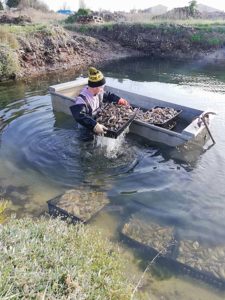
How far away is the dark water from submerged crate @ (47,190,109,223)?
18 centimetres

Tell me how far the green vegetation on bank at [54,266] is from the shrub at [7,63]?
458 inches

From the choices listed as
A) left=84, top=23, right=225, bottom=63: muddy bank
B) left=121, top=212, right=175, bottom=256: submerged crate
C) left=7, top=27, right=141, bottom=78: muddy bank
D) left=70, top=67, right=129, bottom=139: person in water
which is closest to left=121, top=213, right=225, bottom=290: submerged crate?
left=121, top=212, right=175, bottom=256: submerged crate

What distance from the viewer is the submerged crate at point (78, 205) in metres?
5.05

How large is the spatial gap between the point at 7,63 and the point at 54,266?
12.7 m

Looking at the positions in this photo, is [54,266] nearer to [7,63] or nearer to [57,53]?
[7,63]

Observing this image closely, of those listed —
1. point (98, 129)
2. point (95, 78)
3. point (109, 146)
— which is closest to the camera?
point (98, 129)

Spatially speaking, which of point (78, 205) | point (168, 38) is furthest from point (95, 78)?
point (168, 38)

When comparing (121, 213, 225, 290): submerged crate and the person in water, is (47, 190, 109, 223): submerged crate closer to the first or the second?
(121, 213, 225, 290): submerged crate

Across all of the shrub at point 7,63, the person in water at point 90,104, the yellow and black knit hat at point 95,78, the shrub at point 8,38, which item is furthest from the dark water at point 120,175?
the shrub at point 8,38

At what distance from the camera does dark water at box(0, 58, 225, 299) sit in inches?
202

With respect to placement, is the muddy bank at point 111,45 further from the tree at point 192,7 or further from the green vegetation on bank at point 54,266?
the green vegetation on bank at point 54,266

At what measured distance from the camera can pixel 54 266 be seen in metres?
2.98

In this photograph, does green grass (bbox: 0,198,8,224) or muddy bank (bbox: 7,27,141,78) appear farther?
muddy bank (bbox: 7,27,141,78)

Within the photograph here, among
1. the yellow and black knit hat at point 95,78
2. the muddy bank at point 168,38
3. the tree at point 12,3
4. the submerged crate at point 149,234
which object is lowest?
the muddy bank at point 168,38
